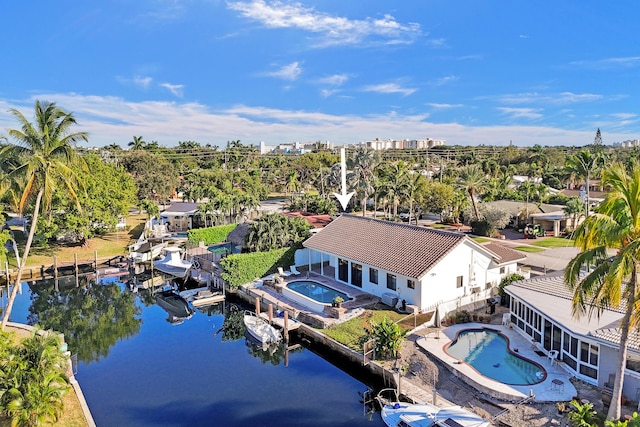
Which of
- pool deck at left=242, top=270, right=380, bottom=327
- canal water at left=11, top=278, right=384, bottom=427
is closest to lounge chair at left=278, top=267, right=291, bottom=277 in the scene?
pool deck at left=242, top=270, right=380, bottom=327

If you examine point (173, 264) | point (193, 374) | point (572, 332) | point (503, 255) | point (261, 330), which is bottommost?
point (193, 374)

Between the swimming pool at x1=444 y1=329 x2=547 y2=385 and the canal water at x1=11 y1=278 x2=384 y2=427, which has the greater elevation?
the swimming pool at x1=444 y1=329 x2=547 y2=385

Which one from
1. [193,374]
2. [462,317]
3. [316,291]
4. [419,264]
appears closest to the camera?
[193,374]

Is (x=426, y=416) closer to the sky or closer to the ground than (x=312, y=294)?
closer to the ground

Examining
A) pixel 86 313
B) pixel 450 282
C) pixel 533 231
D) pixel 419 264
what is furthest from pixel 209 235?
pixel 533 231

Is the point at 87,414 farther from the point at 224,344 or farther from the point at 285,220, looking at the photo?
the point at 285,220

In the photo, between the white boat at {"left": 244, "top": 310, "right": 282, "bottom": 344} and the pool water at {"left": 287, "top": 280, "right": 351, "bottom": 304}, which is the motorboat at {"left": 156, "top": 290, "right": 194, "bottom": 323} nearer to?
the white boat at {"left": 244, "top": 310, "right": 282, "bottom": 344}

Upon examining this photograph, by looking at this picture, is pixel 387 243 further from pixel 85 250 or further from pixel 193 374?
pixel 85 250
